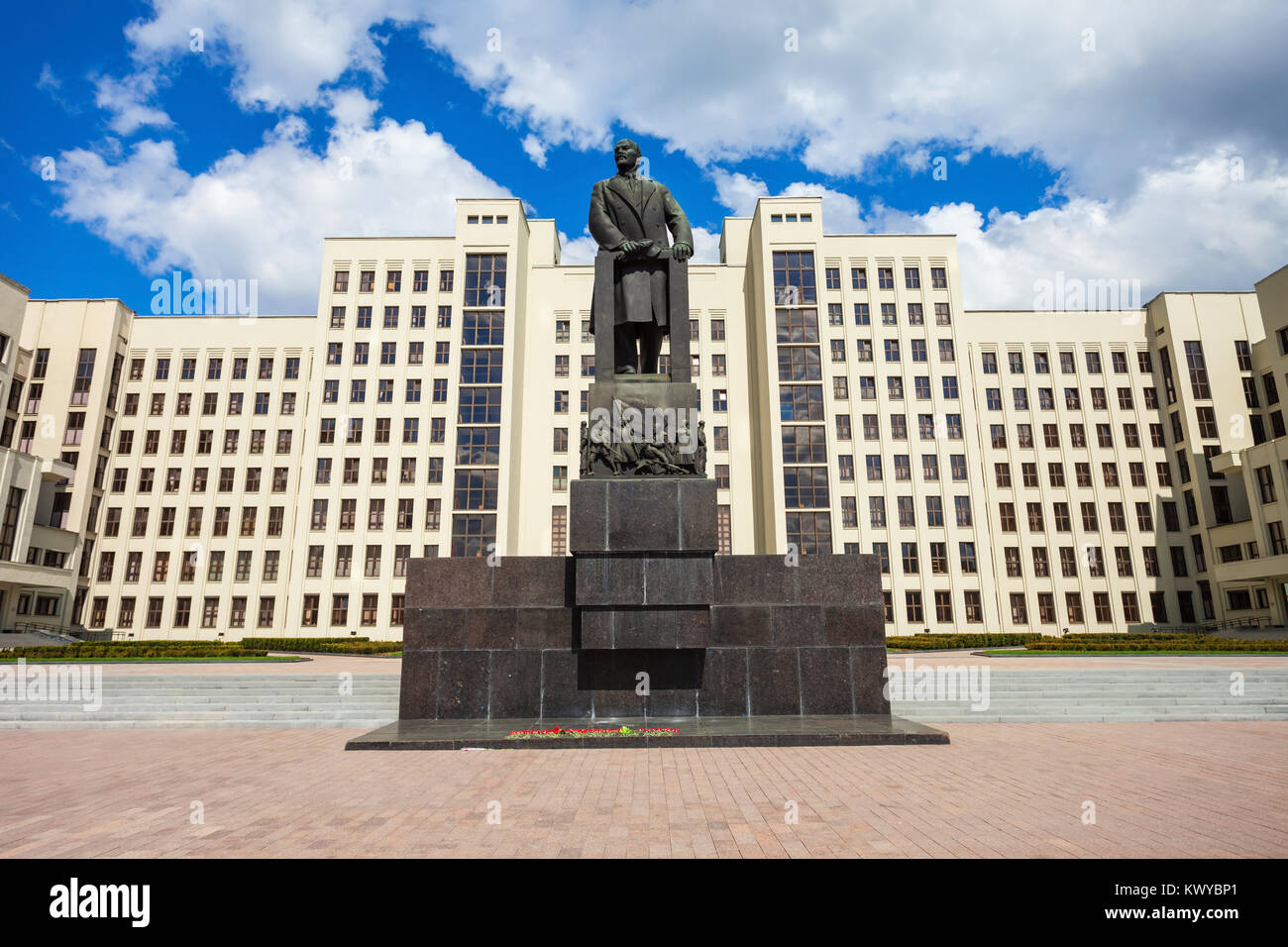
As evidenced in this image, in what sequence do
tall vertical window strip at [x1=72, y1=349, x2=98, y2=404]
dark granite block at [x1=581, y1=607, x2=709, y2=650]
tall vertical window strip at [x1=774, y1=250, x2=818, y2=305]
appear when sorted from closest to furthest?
dark granite block at [x1=581, y1=607, x2=709, y2=650] < tall vertical window strip at [x1=774, y1=250, x2=818, y2=305] < tall vertical window strip at [x1=72, y1=349, x2=98, y2=404]

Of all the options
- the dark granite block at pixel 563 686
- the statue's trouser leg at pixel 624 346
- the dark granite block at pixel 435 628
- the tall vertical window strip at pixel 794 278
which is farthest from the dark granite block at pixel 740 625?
the tall vertical window strip at pixel 794 278

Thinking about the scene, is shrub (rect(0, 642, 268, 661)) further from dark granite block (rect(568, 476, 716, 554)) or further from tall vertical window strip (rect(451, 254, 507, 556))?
dark granite block (rect(568, 476, 716, 554))

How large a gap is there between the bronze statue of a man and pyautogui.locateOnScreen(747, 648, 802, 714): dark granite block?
19.8 feet

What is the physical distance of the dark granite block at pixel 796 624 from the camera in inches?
488

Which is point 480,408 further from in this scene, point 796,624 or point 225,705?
point 796,624

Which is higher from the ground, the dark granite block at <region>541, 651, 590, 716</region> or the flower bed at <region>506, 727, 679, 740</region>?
the dark granite block at <region>541, 651, 590, 716</region>

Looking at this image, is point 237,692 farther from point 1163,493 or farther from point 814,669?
point 1163,493

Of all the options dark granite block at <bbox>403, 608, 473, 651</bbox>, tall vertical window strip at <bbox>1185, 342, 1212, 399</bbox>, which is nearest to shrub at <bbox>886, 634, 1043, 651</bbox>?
tall vertical window strip at <bbox>1185, 342, 1212, 399</bbox>

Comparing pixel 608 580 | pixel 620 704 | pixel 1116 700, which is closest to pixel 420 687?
pixel 620 704

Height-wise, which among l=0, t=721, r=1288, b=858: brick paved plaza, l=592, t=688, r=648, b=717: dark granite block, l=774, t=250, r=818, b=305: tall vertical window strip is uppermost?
l=774, t=250, r=818, b=305: tall vertical window strip

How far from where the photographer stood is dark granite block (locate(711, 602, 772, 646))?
1236cm

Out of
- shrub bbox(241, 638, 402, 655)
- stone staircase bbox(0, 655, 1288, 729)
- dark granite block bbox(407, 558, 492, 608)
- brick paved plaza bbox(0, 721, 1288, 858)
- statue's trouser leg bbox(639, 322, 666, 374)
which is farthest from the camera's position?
shrub bbox(241, 638, 402, 655)

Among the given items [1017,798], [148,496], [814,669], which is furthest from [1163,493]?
[148,496]

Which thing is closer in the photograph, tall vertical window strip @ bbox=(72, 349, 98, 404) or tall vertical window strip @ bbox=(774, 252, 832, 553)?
tall vertical window strip @ bbox=(774, 252, 832, 553)
